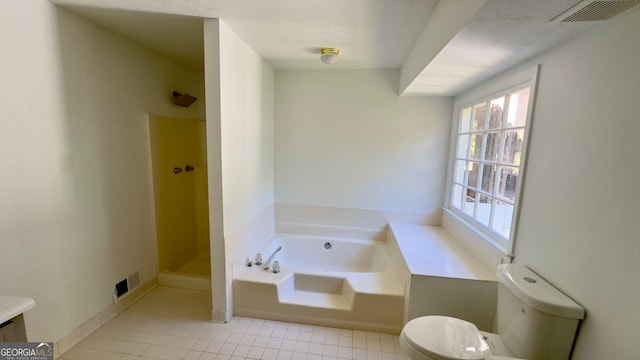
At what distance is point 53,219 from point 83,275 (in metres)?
0.47

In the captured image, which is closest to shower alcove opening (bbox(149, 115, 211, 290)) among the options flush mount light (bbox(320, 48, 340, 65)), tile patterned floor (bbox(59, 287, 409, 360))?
tile patterned floor (bbox(59, 287, 409, 360))

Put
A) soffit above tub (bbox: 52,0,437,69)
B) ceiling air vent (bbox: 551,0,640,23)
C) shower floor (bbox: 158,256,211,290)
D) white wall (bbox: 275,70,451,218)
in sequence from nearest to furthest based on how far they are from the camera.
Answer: ceiling air vent (bbox: 551,0,640,23) < soffit above tub (bbox: 52,0,437,69) < shower floor (bbox: 158,256,211,290) < white wall (bbox: 275,70,451,218)

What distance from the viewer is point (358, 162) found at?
9.90 ft

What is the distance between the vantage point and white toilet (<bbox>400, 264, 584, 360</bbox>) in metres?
1.20

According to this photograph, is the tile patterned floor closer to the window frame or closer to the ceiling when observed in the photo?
the window frame

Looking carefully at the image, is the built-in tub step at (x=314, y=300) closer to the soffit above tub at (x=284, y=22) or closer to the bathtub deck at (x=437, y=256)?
the bathtub deck at (x=437, y=256)

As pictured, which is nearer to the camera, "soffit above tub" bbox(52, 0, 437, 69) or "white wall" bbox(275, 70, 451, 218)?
"soffit above tub" bbox(52, 0, 437, 69)

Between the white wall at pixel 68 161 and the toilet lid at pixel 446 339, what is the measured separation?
→ 6.96ft

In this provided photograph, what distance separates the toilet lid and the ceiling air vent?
1.48 meters

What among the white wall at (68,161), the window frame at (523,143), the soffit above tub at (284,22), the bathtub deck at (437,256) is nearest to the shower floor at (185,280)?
the white wall at (68,161)

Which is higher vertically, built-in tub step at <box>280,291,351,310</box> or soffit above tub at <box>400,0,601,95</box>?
soffit above tub at <box>400,0,601,95</box>

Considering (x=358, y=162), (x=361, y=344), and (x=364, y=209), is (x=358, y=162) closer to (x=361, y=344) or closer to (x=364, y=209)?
(x=364, y=209)

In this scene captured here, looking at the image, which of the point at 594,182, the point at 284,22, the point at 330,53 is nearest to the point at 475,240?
the point at 594,182

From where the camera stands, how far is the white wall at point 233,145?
186cm
